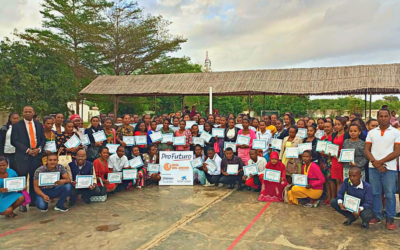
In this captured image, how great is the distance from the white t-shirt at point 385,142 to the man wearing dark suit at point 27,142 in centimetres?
600

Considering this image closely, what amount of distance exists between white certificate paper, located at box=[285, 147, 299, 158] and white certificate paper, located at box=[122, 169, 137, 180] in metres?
3.49

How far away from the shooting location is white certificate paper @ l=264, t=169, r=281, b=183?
21.5 ft

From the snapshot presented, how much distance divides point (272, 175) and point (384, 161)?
219cm

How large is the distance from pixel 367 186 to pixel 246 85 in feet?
33.1

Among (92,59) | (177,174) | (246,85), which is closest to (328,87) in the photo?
(246,85)

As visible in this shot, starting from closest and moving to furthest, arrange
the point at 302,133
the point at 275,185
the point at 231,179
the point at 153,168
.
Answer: the point at 275,185 → the point at 302,133 → the point at 231,179 → the point at 153,168

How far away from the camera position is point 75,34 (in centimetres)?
2516

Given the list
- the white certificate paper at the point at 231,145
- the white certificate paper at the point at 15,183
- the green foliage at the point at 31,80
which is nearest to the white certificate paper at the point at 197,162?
the white certificate paper at the point at 231,145

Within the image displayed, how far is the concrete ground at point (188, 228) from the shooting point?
4.48 meters

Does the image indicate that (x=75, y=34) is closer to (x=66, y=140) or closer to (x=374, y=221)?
(x=66, y=140)

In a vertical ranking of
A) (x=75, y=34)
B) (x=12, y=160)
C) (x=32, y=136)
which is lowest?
(x=12, y=160)

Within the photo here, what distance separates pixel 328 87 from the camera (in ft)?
44.1

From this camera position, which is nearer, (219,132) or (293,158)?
(293,158)

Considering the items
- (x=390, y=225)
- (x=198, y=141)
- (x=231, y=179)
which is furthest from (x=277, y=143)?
(x=390, y=225)
